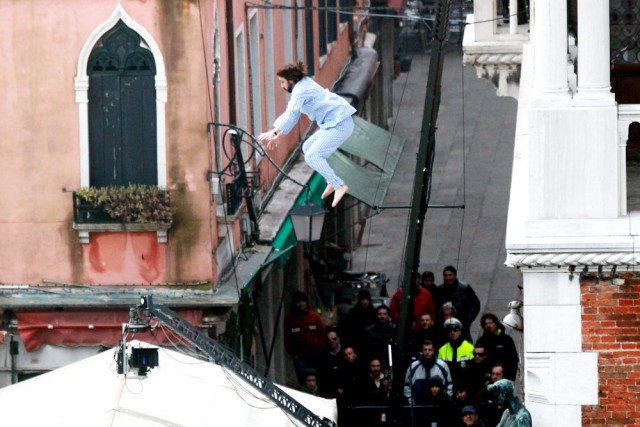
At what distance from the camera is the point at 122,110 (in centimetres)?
2133

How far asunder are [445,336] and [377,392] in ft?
5.45

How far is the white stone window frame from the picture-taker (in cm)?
2094

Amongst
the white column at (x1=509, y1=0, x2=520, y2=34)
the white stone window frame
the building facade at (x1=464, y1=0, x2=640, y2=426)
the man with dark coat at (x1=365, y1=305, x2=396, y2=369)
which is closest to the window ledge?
the white stone window frame

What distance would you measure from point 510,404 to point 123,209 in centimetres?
823

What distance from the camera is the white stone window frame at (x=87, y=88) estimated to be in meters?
20.9

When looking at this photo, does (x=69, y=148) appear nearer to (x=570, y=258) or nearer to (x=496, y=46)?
(x=496, y=46)

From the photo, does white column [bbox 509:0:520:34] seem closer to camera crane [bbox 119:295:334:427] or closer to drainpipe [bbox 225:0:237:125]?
drainpipe [bbox 225:0:237:125]

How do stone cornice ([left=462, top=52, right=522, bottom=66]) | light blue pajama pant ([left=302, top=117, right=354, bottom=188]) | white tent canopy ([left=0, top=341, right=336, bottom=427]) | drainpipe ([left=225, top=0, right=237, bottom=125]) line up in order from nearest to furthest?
white tent canopy ([left=0, top=341, right=336, bottom=427])
light blue pajama pant ([left=302, top=117, right=354, bottom=188])
stone cornice ([left=462, top=52, right=522, bottom=66])
drainpipe ([left=225, top=0, right=237, bottom=125])

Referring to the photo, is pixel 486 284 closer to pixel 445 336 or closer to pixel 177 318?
pixel 445 336

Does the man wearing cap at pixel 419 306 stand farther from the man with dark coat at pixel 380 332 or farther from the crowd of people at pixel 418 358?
the man with dark coat at pixel 380 332

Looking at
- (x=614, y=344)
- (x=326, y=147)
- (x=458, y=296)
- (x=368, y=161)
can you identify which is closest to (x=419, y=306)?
(x=458, y=296)

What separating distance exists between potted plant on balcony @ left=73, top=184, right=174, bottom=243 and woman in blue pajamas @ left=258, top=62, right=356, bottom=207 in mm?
4995

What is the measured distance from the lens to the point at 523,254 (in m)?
13.2

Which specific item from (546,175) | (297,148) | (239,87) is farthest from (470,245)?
(546,175)
